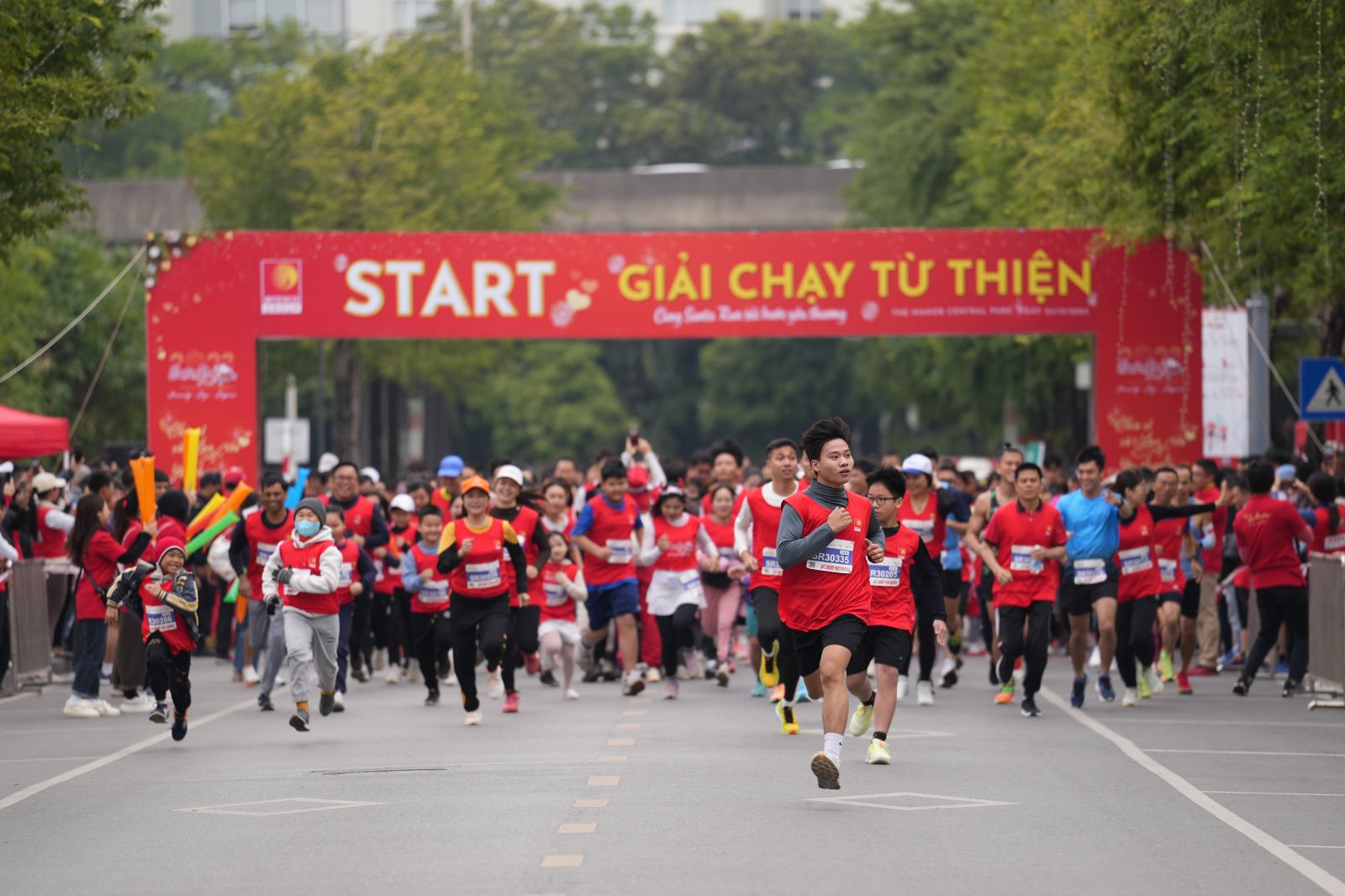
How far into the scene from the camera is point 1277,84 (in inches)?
902

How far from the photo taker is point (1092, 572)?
1797cm

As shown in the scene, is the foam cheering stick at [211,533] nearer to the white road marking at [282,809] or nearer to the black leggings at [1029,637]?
the black leggings at [1029,637]

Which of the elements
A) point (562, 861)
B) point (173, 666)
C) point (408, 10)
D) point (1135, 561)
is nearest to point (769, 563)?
point (1135, 561)

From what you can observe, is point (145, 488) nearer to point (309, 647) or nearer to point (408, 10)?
point (309, 647)

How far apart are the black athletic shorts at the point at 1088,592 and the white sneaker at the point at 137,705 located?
281 inches

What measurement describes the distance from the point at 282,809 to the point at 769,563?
5.64 m

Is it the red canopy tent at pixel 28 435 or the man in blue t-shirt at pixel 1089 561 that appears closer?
the man in blue t-shirt at pixel 1089 561

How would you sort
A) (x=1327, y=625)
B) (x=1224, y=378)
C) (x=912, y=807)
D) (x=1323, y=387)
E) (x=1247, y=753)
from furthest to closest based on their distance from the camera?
(x=1224, y=378) < (x=1323, y=387) < (x=1327, y=625) < (x=1247, y=753) < (x=912, y=807)

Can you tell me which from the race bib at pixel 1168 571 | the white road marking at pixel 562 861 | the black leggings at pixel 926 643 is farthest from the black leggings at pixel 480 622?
the white road marking at pixel 562 861

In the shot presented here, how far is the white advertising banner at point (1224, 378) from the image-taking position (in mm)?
28844

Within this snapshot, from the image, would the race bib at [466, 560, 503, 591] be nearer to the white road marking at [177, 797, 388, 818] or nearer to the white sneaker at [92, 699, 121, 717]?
the white sneaker at [92, 699, 121, 717]

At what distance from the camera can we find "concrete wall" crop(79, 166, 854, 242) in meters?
69.5

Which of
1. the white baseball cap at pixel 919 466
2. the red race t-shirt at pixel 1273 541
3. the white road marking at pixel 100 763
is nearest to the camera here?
the white road marking at pixel 100 763

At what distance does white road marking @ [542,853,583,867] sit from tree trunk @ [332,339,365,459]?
1379 inches
